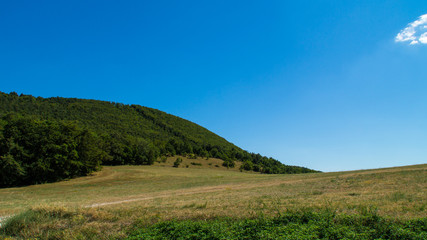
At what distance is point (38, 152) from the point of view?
1786 inches

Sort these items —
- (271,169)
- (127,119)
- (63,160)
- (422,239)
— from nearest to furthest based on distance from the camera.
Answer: (422,239) → (63,160) → (271,169) → (127,119)

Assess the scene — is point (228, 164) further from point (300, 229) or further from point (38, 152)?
point (300, 229)

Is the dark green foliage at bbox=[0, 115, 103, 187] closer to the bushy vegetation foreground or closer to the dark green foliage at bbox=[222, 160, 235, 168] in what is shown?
the bushy vegetation foreground

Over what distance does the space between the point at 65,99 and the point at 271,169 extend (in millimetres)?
136031

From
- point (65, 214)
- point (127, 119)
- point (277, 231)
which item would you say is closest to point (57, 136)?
point (65, 214)

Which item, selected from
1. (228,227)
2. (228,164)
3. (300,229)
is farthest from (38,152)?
(228,164)

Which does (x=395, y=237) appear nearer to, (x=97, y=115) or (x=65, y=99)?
(x=97, y=115)

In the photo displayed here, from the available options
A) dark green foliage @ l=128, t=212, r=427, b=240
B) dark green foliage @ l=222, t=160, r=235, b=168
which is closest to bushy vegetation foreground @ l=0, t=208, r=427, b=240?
dark green foliage @ l=128, t=212, r=427, b=240

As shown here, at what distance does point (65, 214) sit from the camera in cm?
1016

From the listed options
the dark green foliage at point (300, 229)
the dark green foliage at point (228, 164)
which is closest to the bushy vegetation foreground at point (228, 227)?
the dark green foliage at point (300, 229)

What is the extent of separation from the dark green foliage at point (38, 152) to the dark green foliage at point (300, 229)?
47.0 m

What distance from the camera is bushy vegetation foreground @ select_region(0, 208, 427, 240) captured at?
6652mm

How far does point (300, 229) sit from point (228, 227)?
89.0 inches

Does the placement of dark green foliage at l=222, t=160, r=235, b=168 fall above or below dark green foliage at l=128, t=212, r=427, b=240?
above
